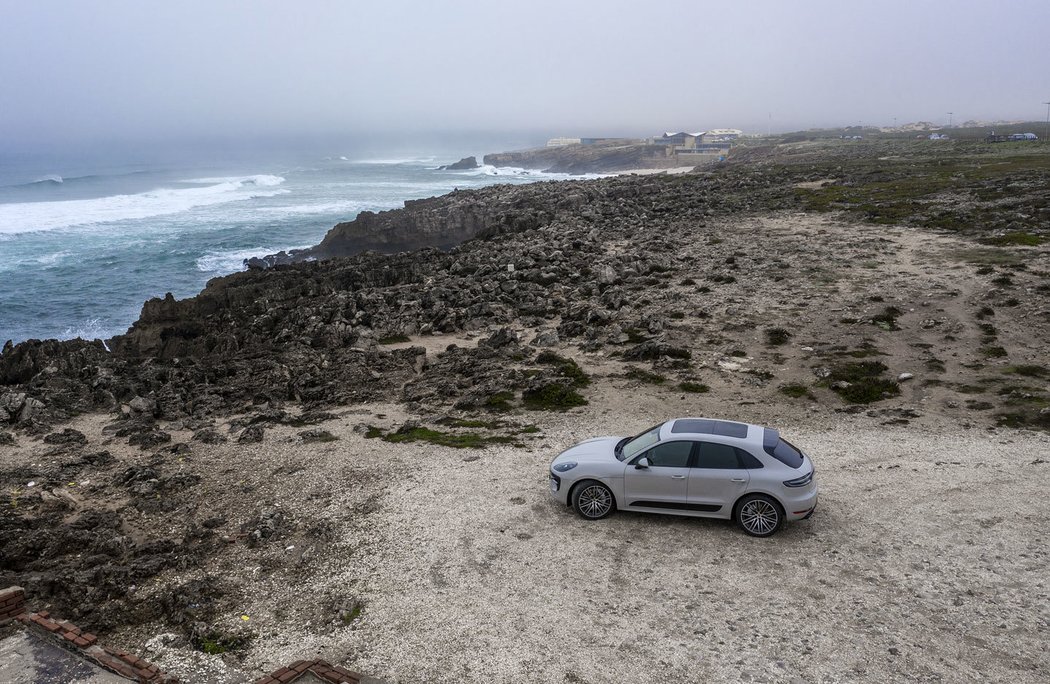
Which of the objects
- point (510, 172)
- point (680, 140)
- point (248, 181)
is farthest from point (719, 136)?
point (248, 181)

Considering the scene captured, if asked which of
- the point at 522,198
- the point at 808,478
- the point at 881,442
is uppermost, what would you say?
the point at 522,198

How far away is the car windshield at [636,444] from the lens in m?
13.1

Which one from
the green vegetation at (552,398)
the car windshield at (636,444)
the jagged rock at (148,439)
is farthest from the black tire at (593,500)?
the jagged rock at (148,439)

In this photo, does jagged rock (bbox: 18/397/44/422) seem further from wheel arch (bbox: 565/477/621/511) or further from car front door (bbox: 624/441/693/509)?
car front door (bbox: 624/441/693/509)

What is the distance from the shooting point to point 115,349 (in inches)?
1192

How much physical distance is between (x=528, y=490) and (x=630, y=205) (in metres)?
45.5

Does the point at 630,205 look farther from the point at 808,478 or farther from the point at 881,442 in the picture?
the point at 808,478

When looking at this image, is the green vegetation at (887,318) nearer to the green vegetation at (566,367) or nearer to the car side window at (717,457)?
the green vegetation at (566,367)

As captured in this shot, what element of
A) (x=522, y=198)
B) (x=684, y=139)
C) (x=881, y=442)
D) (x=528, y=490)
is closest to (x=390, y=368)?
(x=528, y=490)

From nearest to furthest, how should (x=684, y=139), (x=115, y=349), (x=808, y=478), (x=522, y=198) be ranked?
(x=808, y=478)
(x=115, y=349)
(x=522, y=198)
(x=684, y=139)

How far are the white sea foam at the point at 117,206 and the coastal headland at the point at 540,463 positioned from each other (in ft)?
191

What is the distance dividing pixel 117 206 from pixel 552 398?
98133mm

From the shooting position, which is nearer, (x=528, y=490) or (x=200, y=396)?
(x=528, y=490)

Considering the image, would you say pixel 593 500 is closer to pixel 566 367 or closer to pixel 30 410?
pixel 566 367
